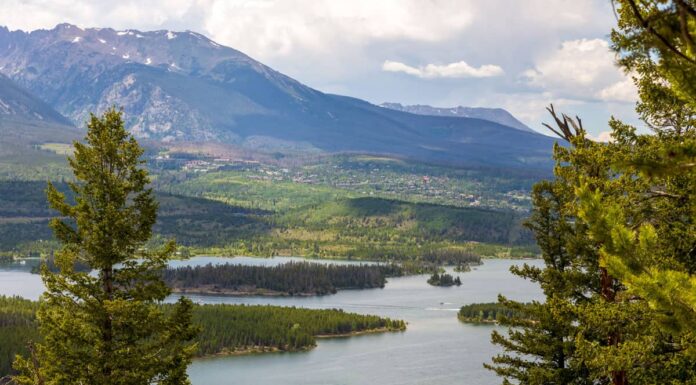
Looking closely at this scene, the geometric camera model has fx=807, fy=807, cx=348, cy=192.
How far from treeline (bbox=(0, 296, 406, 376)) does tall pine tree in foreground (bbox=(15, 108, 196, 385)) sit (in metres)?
108

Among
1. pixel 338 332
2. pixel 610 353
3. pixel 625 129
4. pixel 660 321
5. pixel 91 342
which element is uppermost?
pixel 625 129

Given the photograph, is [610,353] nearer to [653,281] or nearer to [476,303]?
[653,281]

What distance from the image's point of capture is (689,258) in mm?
24422

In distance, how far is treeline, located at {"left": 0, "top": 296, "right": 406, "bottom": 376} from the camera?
149750 mm

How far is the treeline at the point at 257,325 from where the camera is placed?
150 metres

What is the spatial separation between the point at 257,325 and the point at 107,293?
134027 millimetres

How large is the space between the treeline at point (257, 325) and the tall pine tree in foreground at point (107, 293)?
10794 cm

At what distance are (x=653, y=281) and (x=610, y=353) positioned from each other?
10.7 meters

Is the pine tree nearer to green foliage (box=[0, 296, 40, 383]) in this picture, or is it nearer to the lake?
the lake

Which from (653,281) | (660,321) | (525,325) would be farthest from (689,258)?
(525,325)

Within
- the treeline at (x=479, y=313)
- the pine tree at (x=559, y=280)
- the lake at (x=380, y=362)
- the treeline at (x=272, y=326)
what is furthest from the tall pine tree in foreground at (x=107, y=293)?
the treeline at (x=479, y=313)

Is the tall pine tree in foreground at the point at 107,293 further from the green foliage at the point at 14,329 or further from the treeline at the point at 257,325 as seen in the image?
the treeline at the point at 257,325

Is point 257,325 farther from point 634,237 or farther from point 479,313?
point 634,237

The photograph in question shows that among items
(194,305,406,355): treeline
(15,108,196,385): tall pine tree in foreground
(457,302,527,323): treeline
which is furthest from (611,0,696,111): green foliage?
(457,302,527,323): treeline
